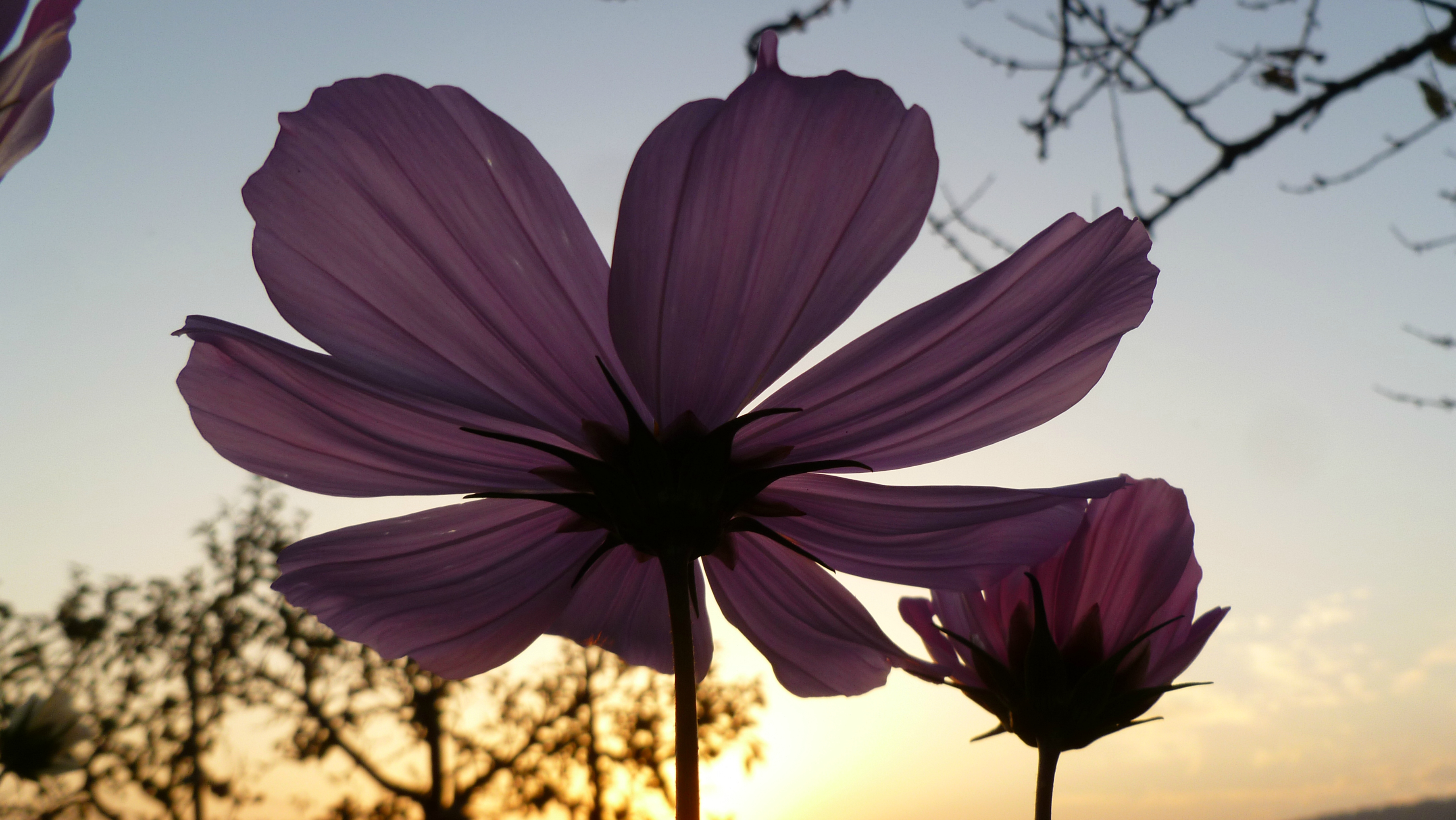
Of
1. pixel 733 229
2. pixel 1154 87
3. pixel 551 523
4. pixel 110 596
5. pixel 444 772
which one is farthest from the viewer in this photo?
pixel 444 772

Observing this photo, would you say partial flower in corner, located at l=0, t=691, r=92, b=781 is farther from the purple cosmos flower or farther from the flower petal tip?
the flower petal tip

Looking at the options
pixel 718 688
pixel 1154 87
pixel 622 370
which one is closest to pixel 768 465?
pixel 622 370

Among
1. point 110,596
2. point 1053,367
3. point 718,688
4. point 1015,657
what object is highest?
point 110,596

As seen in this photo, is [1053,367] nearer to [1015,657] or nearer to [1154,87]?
[1015,657]

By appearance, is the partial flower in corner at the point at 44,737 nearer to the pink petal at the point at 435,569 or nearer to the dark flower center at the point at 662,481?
the pink petal at the point at 435,569

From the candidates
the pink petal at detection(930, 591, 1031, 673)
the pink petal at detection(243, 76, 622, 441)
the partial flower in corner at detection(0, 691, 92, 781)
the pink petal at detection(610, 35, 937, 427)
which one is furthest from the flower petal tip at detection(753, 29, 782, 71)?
the partial flower in corner at detection(0, 691, 92, 781)

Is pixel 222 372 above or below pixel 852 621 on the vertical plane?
above

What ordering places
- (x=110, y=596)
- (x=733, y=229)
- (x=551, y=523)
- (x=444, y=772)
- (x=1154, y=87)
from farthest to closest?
(x=444, y=772)
(x=110, y=596)
(x=1154, y=87)
(x=551, y=523)
(x=733, y=229)
